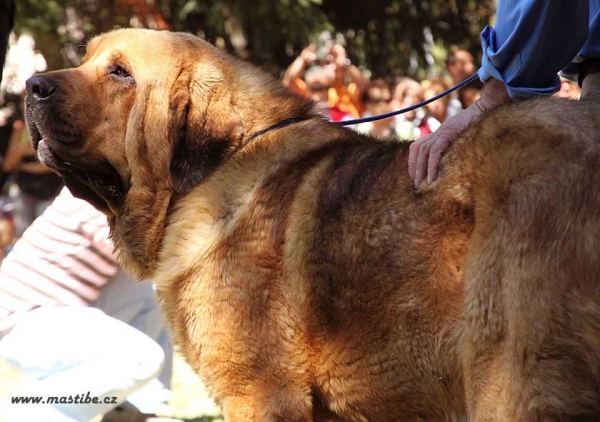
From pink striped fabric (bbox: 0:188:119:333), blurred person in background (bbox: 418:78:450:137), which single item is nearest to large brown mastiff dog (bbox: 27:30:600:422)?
pink striped fabric (bbox: 0:188:119:333)

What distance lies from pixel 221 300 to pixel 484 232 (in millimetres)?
1050

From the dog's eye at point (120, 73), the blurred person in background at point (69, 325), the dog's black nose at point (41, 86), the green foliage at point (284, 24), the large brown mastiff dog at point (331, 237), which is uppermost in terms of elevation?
the dog's black nose at point (41, 86)

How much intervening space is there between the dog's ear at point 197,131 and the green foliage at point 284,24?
8408mm

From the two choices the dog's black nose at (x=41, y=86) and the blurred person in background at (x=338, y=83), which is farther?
the blurred person in background at (x=338, y=83)

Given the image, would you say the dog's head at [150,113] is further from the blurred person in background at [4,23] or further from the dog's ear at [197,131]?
the blurred person in background at [4,23]

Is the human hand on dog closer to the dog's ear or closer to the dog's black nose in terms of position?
the dog's ear

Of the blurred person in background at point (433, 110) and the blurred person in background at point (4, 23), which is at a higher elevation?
the blurred person in background at point (4, 23)

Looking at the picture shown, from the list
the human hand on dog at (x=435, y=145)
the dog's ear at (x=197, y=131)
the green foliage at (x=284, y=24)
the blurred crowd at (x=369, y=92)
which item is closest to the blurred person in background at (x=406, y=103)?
the blurred crowd at (x=369, y=92)

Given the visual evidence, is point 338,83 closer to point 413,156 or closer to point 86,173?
point 86,173

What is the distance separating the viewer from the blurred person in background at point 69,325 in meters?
4.76

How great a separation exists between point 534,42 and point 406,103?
6.67 m

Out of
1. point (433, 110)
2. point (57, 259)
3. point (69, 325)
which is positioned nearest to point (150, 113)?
point (69, 325)

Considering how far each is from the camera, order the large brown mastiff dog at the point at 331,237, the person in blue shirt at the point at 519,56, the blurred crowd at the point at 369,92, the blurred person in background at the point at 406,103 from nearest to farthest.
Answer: the large brown mastiff dog at the point at 331,237 < the person in blue shirt at the point at 519,56 < the blurred person in background at the point at 406,103 < the blurred crowd at the point at 369,92

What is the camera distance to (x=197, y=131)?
136 inches
